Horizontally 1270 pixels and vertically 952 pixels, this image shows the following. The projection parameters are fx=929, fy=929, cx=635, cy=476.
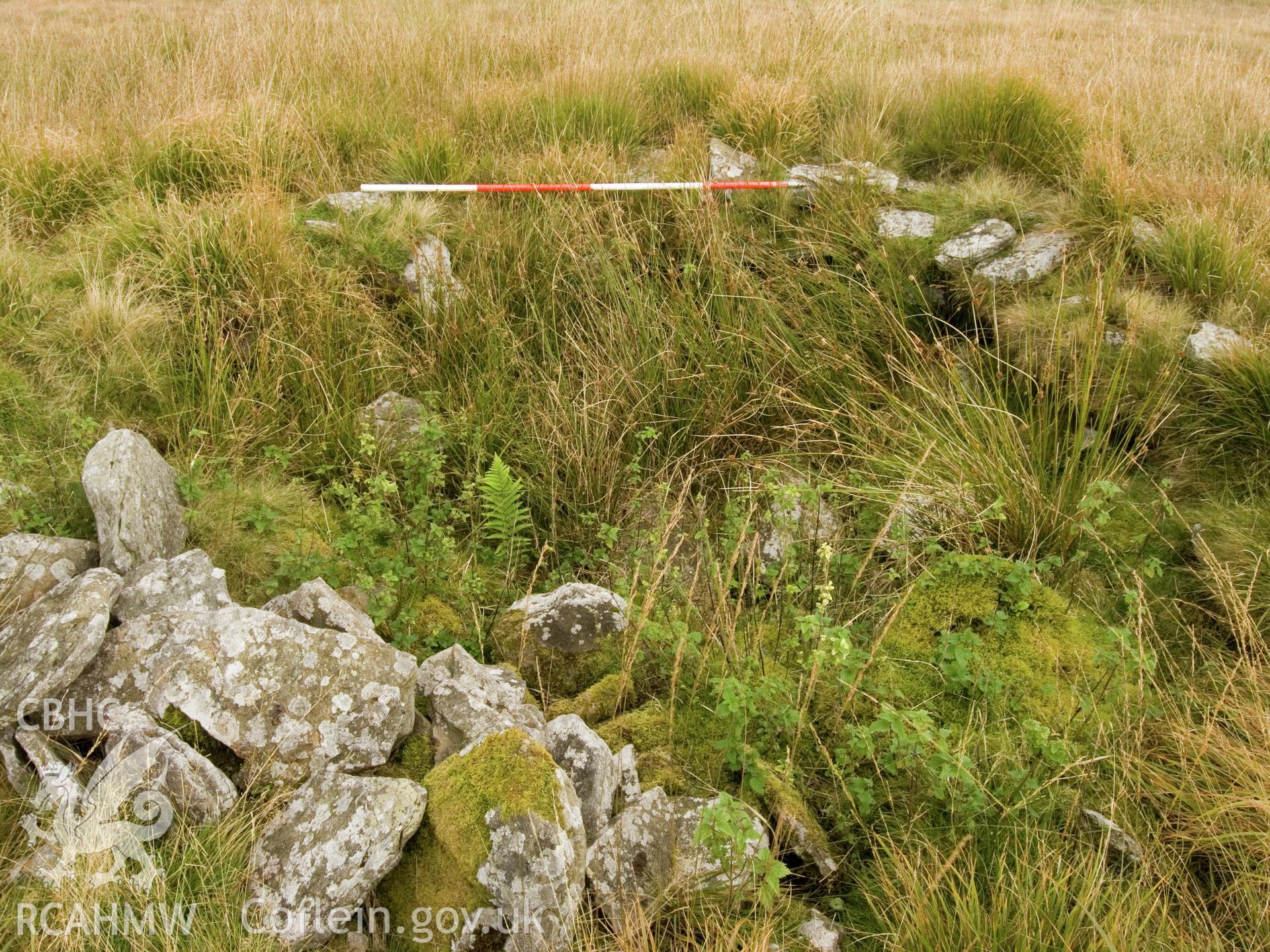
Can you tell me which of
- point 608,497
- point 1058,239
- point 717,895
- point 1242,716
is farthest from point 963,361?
point 717,895

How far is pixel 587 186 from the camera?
5.82m

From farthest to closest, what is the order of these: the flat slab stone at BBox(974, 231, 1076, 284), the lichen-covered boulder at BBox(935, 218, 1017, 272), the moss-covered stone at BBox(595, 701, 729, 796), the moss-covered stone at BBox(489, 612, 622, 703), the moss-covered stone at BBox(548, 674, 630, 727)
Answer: the lichen-covered boulder at BBox(935, 218, 1017, 272) → the flat slab stone at BBox(974, 231, 1076, 284) → the moss-covered stone at BBox(489, 612, 622, 703) → the moss-covered stone at BBox(548, 674, 630, 727) → the moss-covered stone at BBox(595, 701, 729, 796)

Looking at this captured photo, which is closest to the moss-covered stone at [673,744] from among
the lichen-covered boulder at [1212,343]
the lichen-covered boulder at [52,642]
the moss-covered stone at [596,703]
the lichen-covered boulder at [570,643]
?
the moss-covered stone at [596,703]

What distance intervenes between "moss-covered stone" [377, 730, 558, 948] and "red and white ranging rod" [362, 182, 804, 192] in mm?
4116

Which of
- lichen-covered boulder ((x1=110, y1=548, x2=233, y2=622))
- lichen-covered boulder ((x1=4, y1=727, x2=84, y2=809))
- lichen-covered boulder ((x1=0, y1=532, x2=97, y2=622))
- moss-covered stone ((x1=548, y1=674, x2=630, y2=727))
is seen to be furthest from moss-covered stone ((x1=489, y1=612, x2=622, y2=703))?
lichen-covered boulder ((x1=0, y1=532, x2=97, y2=622))

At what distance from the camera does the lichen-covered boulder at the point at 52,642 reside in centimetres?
261

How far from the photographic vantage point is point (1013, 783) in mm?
2762

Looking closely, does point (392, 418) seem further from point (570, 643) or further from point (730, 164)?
point (730, 164)

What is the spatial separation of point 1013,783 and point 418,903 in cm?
173

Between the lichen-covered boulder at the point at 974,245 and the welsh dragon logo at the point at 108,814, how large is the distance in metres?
4.65

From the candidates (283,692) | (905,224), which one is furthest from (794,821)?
(905,224)

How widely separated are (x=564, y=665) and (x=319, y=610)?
0.89m

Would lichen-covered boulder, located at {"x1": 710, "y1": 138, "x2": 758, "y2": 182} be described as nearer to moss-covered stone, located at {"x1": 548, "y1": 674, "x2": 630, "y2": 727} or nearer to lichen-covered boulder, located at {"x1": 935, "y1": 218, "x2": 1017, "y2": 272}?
lichen-covered boulder, located at {"x1": 935, "y1": 218, "x2": 1017, "y2": 272}

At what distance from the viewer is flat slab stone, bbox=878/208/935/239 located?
5592 mm
